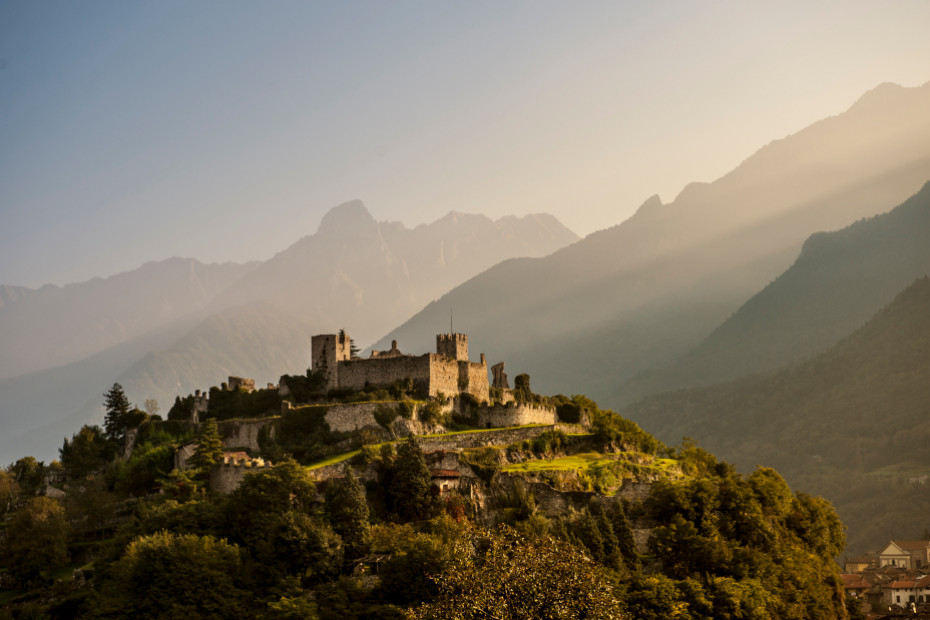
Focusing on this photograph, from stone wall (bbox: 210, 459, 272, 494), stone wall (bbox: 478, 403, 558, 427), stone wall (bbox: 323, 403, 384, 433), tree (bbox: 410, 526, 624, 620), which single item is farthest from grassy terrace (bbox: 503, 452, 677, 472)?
tree (bbox: 410, 526, 624, 620)

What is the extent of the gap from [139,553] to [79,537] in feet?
57.9

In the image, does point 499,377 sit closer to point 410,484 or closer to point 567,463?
point 567,463

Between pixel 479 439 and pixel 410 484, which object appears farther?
pixel 479 439

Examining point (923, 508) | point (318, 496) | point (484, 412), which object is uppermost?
point (484, 412)

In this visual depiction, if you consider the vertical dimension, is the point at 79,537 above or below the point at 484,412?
below

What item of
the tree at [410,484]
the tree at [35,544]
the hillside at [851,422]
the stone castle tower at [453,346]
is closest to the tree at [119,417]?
the tree at [35,544]

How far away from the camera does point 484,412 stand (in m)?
75.8

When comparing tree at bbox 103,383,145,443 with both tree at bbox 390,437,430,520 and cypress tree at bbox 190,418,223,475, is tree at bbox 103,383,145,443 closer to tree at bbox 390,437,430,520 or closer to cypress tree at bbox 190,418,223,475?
cypress tree at bbox 190,418,223,475

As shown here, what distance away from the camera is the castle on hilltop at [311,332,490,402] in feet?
245

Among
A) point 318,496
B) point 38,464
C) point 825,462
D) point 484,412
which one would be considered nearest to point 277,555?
point 318,496

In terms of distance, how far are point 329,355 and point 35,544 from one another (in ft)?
81.6

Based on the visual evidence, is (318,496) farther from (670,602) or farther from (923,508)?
(923,508)

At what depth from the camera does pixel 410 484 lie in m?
59.1

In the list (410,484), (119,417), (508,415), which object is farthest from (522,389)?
(119,417)
